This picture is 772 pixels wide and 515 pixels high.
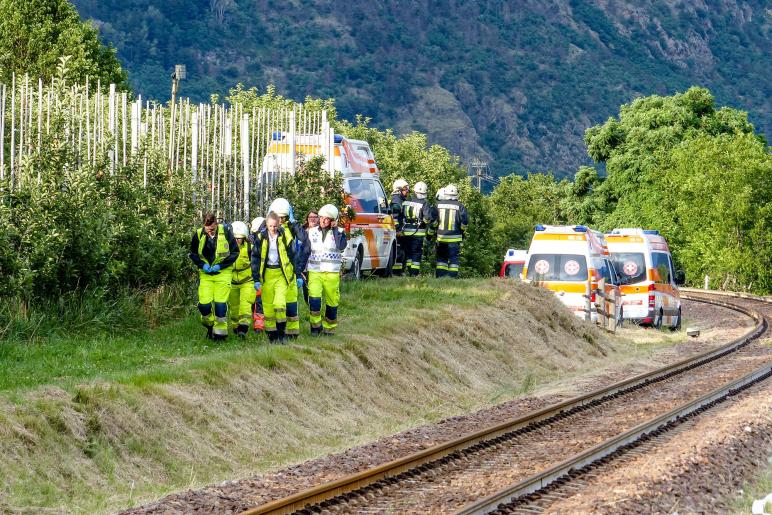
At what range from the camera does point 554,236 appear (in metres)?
28.1

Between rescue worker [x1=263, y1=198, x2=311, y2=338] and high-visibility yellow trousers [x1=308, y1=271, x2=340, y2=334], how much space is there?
333mm

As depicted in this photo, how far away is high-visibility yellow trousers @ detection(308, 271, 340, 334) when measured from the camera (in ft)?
59.3

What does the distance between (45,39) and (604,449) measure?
48.9 meters

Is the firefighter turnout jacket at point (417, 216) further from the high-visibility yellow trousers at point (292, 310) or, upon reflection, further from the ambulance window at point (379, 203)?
the high-visibility yellow trousers at point (292, 310)

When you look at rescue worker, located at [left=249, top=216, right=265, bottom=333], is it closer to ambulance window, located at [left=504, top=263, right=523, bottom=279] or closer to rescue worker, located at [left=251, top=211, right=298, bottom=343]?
rescue worker, located at [left=251, top=211, right=298, bottom=343]

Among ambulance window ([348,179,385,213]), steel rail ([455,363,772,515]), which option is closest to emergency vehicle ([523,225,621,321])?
ambulance window ([348,179,385,213])

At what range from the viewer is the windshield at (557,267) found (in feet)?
91.3

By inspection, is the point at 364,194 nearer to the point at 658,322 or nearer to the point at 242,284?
the point at 242,284

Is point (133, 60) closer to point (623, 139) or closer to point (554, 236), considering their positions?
point (623, 139)

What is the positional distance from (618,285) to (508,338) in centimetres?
828

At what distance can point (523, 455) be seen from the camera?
13.3 m

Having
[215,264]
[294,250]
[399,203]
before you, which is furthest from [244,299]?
[399,203]

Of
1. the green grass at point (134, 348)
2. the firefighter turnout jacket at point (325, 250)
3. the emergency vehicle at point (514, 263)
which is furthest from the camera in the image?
the emergency vehicle at point (514, 263)

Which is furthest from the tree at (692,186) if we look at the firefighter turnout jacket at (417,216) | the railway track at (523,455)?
the railway track at (523,455)
